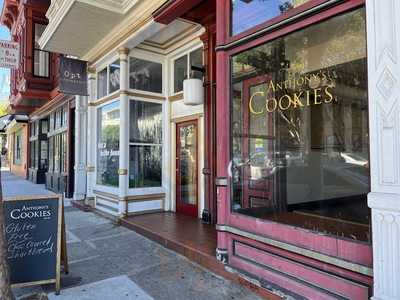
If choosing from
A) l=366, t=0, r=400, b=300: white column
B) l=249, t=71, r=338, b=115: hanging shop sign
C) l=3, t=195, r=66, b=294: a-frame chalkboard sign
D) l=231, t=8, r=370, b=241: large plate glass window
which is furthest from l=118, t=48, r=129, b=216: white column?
l=366, t=0, r=400, b=300: white column

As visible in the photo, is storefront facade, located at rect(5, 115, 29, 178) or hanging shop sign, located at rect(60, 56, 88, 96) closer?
hanging shop sign, located at rect(60, 56, 88, 96)

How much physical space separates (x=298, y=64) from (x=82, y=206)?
6247 mm

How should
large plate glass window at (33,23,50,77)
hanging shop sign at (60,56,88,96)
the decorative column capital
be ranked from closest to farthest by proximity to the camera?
1. the decorative column capital
2. hanging shop sign at (60,56,88,96)
3. large plate glass window at (33,23,50,77)

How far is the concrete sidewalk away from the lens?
11.2ft

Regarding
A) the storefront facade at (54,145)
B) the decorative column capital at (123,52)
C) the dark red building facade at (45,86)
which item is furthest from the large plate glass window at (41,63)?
the decorative column capital at (123,52)

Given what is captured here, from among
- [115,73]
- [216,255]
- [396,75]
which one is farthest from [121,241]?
[396,75]

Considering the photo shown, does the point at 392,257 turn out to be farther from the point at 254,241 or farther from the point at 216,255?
the point at 216,255

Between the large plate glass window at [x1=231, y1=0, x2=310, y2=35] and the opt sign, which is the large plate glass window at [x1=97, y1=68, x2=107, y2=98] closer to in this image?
the opt sign

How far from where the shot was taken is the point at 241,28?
12.2 ft

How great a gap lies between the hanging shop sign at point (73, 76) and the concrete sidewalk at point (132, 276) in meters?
3.78

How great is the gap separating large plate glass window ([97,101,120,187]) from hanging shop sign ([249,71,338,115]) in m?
3.88

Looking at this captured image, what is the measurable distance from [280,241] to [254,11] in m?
2.44

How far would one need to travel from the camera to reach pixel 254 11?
3.61m

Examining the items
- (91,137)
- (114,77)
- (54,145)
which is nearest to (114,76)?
(114,77)
